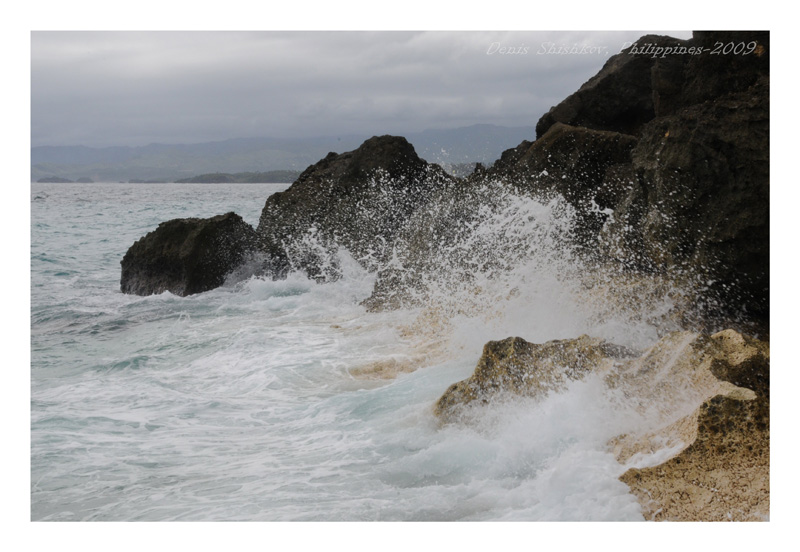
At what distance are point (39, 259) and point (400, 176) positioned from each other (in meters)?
8.68

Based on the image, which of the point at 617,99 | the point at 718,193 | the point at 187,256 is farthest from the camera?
the point at 187,256

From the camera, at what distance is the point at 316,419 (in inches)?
207

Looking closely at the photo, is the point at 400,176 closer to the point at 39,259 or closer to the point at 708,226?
the point at 708,226

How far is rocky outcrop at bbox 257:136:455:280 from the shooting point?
38.6 feet

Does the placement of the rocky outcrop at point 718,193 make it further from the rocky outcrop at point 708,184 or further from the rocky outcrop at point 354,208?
the rocky outcrop at point 354,208

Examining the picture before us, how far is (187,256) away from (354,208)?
2.86 metres

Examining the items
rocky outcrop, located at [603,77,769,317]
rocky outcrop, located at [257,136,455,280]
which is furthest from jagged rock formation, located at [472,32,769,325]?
rocky outcrop, located at [257,136,455,280]

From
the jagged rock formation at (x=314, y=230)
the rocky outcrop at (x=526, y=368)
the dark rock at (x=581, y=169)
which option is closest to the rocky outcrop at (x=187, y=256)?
the jagged rock formation at (x=314, y=230)

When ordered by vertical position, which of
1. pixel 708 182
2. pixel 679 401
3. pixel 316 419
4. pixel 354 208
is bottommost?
pixel 316 419

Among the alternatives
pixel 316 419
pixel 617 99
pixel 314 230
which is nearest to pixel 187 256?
pixel 314 230

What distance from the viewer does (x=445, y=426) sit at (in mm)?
4605

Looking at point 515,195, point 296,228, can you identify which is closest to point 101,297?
point 296,228

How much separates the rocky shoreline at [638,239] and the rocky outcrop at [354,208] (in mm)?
25

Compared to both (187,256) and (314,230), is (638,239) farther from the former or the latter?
(187,256)
